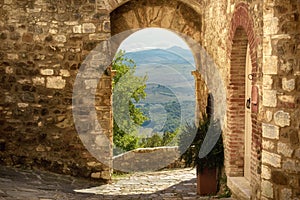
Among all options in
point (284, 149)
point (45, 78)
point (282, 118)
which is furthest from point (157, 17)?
point (284, 149)

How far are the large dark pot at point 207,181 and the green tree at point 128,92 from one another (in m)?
12.9

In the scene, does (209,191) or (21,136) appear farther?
(21,136)

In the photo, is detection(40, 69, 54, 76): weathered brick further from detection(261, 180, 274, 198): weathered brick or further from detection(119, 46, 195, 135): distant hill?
detection(119, 46, 195, 135): distant hill

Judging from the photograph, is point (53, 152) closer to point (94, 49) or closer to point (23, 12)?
point (94, 49)

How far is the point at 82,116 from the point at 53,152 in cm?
82

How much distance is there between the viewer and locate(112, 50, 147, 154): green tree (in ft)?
68.9

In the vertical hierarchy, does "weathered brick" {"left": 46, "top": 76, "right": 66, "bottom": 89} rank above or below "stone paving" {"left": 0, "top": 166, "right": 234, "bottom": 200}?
above

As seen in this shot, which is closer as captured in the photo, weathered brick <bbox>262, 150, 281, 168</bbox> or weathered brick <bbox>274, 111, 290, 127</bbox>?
weathered brick <bbox>274, 111, 290, 127</bbox>

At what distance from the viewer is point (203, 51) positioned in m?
8.65

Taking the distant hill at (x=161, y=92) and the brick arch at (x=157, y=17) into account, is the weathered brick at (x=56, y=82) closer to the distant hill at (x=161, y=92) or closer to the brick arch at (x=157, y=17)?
the brick arch at (x=157, y=17)

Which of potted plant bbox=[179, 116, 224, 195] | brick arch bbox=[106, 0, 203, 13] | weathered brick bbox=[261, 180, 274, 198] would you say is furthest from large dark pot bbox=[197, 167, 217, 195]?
brick arch bbox=[106, 0, 203, 13]

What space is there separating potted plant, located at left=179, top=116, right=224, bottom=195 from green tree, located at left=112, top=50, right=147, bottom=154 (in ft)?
42.3

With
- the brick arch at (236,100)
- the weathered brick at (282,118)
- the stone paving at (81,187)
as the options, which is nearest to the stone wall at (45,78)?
the stone paving at (81,187)

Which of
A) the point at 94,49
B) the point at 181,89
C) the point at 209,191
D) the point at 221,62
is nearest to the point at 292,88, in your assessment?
the point at 221,62
